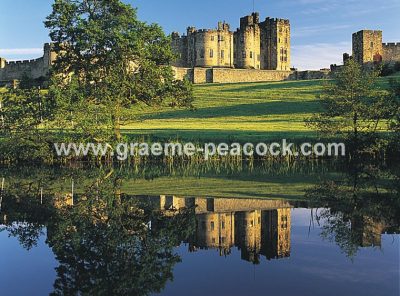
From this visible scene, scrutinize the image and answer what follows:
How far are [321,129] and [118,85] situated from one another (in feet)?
34.0

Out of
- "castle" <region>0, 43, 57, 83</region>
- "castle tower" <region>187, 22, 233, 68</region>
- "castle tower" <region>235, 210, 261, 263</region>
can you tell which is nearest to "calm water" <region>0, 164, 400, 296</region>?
"castle tower" <region>235, 210, 261, 263</region>

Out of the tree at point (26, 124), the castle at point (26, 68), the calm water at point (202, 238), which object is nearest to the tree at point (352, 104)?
the calm water at point (202, 238)

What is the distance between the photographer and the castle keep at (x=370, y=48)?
74375mm

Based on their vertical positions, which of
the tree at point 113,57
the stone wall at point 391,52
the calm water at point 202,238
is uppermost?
the stone wall at point 391,52

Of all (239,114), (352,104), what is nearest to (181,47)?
(239,114)

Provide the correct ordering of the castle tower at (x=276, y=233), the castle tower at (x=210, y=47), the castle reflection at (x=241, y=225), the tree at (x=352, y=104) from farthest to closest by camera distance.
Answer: the castle tower at (x=210, y=47) < the tree at (x=352, y=104) < the castle reflection at (x=241, y=225) < the castle tower at (x=276, y=233)

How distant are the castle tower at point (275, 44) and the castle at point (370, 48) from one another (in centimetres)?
1101

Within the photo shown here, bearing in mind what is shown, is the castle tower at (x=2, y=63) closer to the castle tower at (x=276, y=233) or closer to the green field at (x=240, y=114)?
the green field at (x=240, y=114)

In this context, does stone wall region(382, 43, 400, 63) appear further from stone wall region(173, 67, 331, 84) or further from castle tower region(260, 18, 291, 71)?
castle tower region(260, 18, 291, 71)

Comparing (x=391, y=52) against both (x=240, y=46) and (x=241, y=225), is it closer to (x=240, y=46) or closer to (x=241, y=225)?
(x=240, y=46)

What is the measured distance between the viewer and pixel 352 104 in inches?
999

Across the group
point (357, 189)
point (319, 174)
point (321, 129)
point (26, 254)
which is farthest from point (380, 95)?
point (26, 254)

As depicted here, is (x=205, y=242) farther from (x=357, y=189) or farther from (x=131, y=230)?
(x=357, y=189)

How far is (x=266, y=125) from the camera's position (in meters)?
36.8
